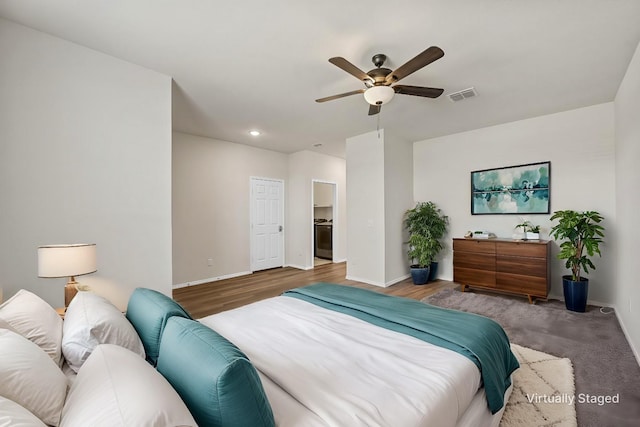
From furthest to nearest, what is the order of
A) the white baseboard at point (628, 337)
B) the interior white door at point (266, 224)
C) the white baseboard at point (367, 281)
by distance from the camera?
1. the interior white door at point (266, 224)
2. the white baseboard at point (367, 281)
3. the white baseboard at point (628, 337)

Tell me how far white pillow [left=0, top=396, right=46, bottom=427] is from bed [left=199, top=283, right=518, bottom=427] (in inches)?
26.7

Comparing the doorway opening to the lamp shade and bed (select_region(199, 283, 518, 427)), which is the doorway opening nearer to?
bed (select_region(199, 283, 518, 427))

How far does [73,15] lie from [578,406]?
14.6 ft

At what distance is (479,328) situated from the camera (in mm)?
1670

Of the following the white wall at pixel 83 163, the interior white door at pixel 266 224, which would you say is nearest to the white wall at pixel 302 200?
the interior white door at pixel 266 224

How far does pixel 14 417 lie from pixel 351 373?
3.53 ft

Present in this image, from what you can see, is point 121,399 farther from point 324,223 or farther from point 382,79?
point 324,223

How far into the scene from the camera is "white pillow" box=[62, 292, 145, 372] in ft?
4.17

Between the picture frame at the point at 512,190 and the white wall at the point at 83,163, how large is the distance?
4592mm

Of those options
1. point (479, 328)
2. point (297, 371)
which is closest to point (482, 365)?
point (479, 328)

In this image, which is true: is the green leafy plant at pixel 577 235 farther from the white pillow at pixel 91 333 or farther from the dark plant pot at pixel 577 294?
the white pillow at pixel 91 333

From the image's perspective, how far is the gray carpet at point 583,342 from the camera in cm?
183

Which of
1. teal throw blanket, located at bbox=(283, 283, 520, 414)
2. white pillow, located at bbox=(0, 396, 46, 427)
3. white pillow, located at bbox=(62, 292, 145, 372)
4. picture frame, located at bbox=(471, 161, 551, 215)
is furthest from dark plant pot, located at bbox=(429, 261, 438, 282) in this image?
white pillow, located at bbox=(0, 396, 46, 427)

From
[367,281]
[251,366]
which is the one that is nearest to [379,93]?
[251,366]
